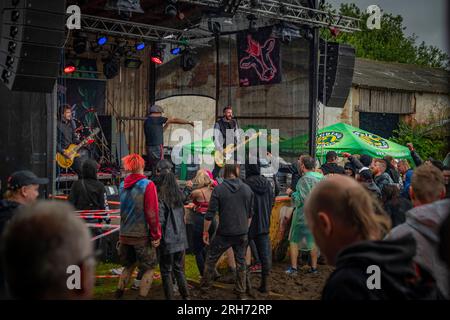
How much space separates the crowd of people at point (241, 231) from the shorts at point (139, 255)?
1 centimetres

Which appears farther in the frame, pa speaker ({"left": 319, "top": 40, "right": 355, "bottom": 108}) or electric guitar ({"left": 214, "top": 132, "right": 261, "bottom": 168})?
pa speaker ({"left": 319, "top": 40, "right": 355, "bottom": 108})

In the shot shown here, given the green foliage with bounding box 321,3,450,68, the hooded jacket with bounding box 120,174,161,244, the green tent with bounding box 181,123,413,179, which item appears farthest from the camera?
the green foliage with bounding box 321,3,450,68

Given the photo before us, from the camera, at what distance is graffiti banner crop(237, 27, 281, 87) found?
1346 cm

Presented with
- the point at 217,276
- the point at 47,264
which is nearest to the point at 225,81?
the point at 217,276

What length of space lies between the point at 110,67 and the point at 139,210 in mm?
11603

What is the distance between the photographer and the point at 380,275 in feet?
7.12

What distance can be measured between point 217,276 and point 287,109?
21.4 ft

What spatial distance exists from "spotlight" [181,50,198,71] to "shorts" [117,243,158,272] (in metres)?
10.7

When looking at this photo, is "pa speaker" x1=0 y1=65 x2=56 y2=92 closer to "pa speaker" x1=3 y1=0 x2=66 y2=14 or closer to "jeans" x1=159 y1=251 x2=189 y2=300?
"pa speaker" x1=3 y1=0 x2=66 y2=14

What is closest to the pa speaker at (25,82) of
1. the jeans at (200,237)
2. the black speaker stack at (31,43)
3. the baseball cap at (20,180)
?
the black speaker stack at (31,43)

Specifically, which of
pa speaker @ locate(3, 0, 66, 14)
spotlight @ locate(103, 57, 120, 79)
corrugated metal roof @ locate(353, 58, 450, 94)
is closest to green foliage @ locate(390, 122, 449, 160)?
corrugated metal roof @ locate(353, 58, 450, 94)

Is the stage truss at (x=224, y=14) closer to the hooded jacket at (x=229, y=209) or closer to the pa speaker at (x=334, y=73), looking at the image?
the pa speaker at (x=334, y=73)

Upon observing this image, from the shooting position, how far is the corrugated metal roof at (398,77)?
2638 cm

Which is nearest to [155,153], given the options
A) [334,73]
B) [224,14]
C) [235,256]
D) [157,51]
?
[224,14]
